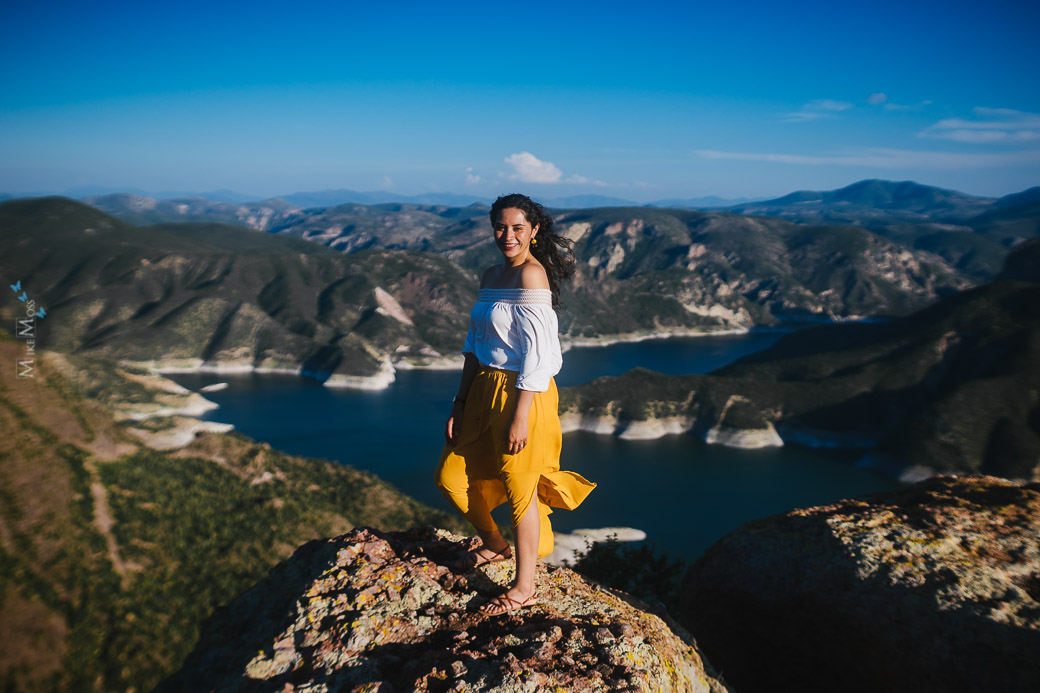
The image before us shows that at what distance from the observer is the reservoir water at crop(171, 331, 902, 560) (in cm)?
4738

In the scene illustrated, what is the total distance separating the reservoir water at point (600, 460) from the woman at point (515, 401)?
Answer: 40.1 meters

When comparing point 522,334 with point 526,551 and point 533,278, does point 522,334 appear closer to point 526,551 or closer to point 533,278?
point 533,278

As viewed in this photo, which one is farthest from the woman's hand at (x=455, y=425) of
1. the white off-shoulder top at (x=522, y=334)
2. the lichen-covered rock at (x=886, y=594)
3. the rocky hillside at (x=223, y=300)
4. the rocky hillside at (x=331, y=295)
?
the rocky hillside at (x=331, y=295)

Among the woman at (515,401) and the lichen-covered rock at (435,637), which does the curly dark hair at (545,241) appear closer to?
the woman at (515,401)

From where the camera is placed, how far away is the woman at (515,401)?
368 centimetres

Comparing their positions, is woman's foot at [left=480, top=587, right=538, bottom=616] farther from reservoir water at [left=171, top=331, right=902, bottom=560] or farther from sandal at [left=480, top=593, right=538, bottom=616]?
reservoir water at [left=171, top=331, right=902, bottom=560]

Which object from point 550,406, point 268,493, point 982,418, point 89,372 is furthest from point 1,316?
point 982,418

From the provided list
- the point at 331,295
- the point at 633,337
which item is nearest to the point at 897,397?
the point at 633,337

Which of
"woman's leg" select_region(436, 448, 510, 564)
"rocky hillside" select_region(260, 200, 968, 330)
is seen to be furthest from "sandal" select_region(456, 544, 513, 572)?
"rocky hillside" select_region(260, 200, 968, 330)

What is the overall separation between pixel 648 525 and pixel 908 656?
43931 mm

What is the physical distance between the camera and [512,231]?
389 cm

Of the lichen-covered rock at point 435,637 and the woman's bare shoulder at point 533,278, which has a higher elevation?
the woman's bare shoulder at point 533,278

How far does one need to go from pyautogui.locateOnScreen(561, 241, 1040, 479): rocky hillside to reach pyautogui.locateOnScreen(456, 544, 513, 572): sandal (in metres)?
60.7

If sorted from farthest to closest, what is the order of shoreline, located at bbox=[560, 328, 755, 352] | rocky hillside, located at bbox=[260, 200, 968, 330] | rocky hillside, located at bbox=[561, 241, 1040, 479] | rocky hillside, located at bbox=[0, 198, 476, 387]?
rocky hillside, located at bbox=[260, 200, 968, 330] < shoreline, located at bbox=[560, 328, 755, 352] < rocky hillside, located at bbox=[0, 198, 476, 387] < rocky hillside, located at bbox=[561, 241, 1040, 479]
